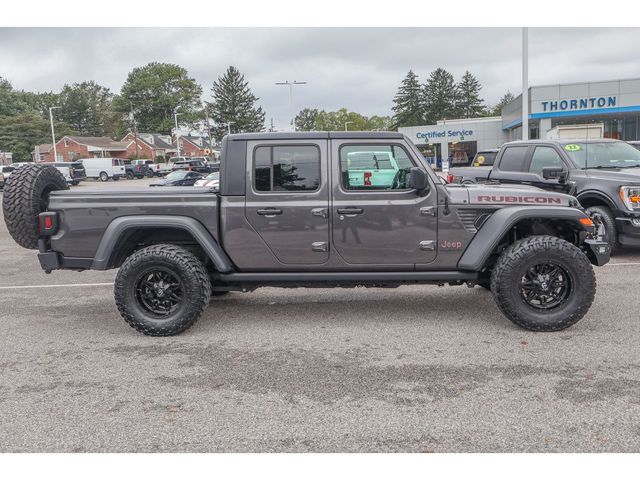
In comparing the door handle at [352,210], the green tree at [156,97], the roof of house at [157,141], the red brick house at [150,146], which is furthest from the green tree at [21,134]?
the door handle at [352,210]

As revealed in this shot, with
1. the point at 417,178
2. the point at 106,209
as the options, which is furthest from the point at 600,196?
the point at 106,209

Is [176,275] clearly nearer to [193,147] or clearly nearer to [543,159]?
[543,159]

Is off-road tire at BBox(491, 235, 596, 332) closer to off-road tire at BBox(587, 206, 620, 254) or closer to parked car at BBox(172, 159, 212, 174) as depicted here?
off-road tire at BBox(587, 206, 620, 254)

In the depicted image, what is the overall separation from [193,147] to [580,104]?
89.8m

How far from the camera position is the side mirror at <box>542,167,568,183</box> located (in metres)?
8.77

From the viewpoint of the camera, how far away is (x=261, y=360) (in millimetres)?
4887

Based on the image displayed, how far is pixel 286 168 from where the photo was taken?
565 centimetres

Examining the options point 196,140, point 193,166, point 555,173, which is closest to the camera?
point 555,173

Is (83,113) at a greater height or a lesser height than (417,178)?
greater

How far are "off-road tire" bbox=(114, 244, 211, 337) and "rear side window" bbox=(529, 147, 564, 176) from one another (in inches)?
252

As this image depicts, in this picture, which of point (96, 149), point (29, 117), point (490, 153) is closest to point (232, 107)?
point (96, 149)

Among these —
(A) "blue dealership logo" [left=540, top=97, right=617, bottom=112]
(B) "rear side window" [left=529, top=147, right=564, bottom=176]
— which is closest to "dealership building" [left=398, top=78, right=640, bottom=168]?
(A) "blue dealership logo" [left=540, top=97, right=617, bottom=112]

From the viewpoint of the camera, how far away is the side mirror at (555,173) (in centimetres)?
877

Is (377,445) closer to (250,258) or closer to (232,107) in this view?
(250,258)
